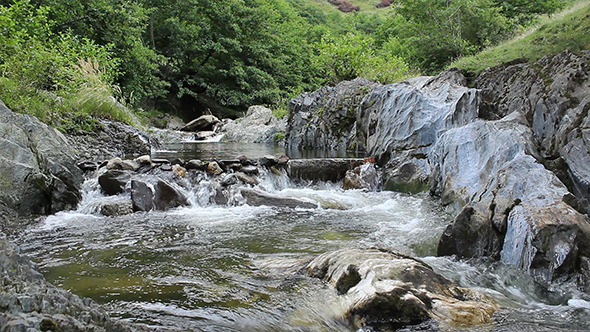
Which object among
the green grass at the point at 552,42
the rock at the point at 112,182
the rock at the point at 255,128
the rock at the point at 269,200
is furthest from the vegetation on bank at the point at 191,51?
the green grass at the point at 552,42

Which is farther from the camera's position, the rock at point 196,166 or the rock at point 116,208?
the rock at point 196,166

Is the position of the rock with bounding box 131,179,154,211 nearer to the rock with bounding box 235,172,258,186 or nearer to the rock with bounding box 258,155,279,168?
the rock with bounding box 235,172,258,186

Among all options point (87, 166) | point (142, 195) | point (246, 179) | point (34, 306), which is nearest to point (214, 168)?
point (246, 179)

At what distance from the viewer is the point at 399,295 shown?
250 centimetres

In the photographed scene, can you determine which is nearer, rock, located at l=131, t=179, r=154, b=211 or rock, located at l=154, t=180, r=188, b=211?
rock, located at l=131, t=179, r=154, b=211

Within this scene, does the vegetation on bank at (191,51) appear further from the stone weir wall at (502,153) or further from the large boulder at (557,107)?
the large boulder at (557,107)

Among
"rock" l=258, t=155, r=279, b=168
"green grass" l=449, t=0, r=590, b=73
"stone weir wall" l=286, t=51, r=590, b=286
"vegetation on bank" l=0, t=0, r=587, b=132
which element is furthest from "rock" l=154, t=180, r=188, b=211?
"green grass" l=449, t=0, r=590, b=73

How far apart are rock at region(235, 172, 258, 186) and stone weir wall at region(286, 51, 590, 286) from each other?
289 centimetres

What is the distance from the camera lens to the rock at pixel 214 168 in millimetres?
7457

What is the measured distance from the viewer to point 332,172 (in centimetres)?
874

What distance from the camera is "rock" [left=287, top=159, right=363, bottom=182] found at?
8555 mm

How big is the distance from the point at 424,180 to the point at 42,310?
7.36 m

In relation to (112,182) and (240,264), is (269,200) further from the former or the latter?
(240,264)

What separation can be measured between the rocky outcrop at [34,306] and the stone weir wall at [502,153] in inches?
135
